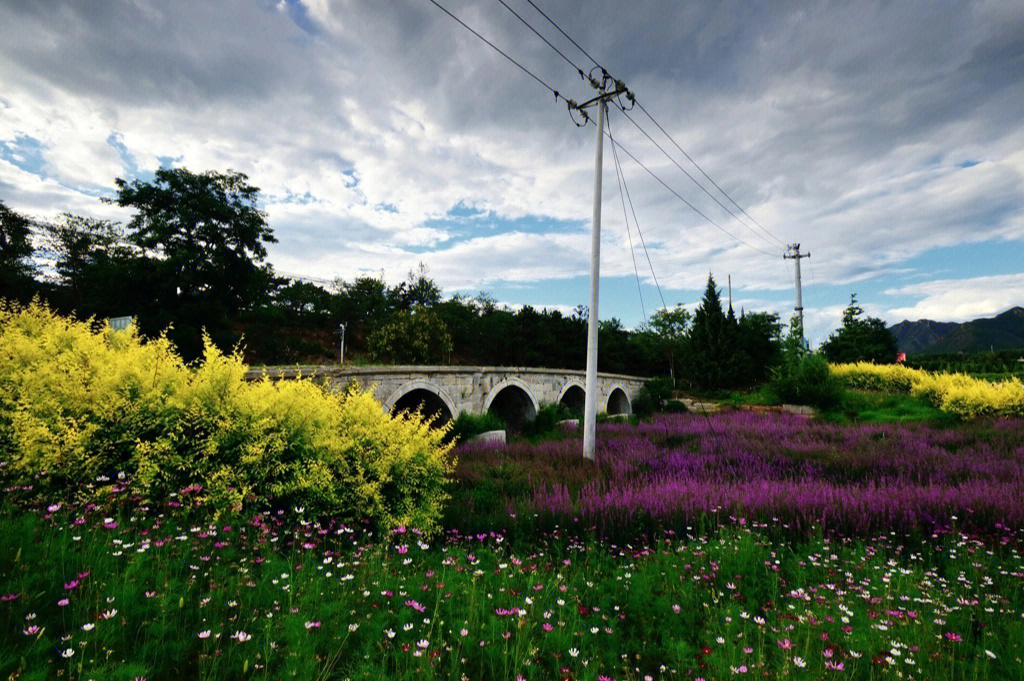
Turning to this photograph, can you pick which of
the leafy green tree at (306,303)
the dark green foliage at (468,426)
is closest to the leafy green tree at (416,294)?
the leafy green tree at (306,303)

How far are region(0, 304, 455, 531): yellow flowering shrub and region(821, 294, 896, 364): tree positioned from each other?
33.5 meters

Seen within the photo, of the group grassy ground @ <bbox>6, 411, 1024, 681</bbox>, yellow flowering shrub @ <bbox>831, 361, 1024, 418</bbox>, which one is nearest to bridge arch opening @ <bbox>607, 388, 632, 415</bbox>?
yellow flowering shrub @ <bbox>831, 361, 1024, 418</bbox>

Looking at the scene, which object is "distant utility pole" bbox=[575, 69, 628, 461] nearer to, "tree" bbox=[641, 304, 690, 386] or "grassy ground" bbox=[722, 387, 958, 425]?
"grassy ground" bbox=[722, 387, 958, 425]

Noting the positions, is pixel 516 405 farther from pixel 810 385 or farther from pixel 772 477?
pixel 772 477

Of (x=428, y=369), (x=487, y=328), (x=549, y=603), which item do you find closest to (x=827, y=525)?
(x=549, y=603)

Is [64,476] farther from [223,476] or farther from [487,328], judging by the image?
[487,328]

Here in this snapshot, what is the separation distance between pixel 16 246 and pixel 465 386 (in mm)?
34406

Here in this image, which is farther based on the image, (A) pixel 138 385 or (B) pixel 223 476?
(A) pixel 138 385

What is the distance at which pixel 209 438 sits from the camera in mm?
4137

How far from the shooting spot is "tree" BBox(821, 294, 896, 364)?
28.9 metres

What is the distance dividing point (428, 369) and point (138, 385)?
34.1 ft

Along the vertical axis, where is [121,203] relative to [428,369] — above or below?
above

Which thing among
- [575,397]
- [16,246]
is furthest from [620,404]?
[16,246]

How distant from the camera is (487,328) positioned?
42531 mm
